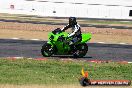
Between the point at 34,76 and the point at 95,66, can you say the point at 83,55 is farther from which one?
the point at 34,76

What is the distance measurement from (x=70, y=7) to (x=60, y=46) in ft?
235

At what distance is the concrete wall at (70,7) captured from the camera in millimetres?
88062

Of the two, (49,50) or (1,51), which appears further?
(1,51)

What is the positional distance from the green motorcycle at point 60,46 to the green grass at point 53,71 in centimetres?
179

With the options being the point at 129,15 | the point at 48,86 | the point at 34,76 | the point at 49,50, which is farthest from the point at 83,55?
the point at 129,15

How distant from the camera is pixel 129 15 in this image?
86.6 meters

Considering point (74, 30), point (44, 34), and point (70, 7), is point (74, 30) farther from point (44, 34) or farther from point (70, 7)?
point (70, 7)

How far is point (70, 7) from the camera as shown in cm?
9081

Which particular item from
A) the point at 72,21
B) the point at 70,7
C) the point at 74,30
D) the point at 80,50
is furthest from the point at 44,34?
the point at 70,7

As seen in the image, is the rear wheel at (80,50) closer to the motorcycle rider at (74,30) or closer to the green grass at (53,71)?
the motorcycle rider at (74,30)

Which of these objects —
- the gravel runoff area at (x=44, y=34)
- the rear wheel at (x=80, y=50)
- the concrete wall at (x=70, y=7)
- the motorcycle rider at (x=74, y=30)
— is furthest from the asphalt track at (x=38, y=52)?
the concrete wall at (x=70, y=7)

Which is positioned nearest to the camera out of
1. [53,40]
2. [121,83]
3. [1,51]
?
[121,83]

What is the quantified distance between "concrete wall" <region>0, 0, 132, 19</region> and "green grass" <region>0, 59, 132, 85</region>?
70641 mm

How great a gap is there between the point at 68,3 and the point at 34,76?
7824cm
